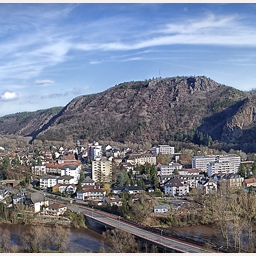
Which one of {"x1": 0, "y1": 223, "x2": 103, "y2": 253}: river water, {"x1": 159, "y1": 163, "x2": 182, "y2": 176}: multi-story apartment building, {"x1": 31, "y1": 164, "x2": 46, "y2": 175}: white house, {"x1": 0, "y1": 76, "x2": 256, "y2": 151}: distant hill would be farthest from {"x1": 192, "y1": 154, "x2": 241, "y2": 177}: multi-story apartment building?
{"x1": 0, "y1": 223, "x2": 103, "y2": 253}: river water

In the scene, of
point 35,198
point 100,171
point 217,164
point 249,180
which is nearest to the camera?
point 35,198

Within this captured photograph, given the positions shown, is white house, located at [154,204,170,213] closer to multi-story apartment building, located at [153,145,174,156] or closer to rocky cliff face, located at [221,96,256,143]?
multi-story apartment building, located at [153,145,174,156]

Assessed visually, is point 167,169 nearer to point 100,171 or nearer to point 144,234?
point 100,171

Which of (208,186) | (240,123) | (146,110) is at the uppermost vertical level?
(146,110)

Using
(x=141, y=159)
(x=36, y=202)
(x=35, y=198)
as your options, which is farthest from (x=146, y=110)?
(x=36, y=202)

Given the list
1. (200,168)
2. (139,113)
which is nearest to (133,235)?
(200,168)

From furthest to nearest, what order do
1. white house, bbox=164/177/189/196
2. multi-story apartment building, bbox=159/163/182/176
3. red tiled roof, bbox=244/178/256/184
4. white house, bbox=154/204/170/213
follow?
1. multi-story apartment building, bbox=159/163/182/176
2. red tiled roof, bbox=244/178/256/184
3. white house, bbox=164/177/189/196
4. white house, bbox=154/204/170/213

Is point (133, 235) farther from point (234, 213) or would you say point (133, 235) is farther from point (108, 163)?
point (108, 163)

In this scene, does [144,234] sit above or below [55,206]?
below
